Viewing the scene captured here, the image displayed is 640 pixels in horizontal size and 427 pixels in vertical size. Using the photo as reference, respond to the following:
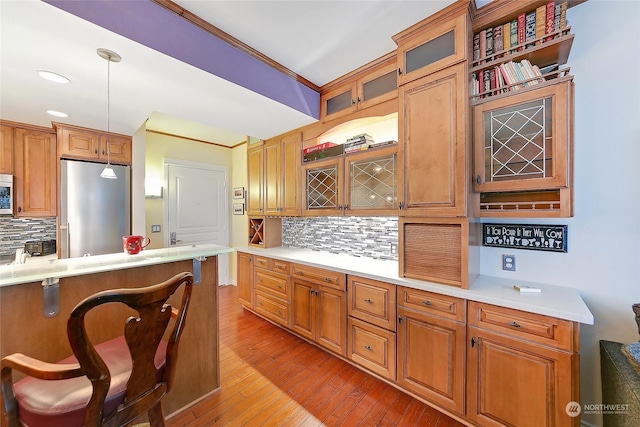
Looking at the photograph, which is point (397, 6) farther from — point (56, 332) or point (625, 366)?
point (56, 332)

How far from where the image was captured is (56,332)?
128cm

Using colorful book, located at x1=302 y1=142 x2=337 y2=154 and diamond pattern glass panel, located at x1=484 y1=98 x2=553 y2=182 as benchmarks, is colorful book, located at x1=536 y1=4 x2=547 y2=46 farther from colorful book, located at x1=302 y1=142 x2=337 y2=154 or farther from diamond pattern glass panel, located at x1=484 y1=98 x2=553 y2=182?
colorful book, located at x1=302 y1=142 x2=337 y2=154

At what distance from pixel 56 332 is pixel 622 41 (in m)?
3.65

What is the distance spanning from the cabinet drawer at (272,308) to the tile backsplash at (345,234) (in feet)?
2.70

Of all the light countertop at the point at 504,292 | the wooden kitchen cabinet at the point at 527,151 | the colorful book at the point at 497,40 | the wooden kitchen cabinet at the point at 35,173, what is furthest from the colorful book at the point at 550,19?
the wooden kitchen cabinet at the point at 35,173

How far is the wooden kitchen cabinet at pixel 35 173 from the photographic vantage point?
2.75 m

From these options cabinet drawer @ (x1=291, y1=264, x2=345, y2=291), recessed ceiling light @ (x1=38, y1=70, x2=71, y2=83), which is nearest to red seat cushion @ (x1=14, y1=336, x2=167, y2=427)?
cabinet drawer @ (x1=291, y1=264, x2=345, y2=291)

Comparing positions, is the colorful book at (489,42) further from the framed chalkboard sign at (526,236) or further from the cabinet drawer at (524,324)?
the cabinet drawer at (524,324)

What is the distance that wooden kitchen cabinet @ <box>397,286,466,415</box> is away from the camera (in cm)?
159

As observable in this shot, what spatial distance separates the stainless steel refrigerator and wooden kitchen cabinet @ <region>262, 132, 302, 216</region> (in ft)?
5.89

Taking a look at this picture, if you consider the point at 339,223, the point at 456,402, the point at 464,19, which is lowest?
the point at 456,402

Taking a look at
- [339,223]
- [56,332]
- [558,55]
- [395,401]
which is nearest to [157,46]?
[56,332]

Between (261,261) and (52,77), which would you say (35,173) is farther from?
(261,261)

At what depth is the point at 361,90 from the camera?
2.35 meters
